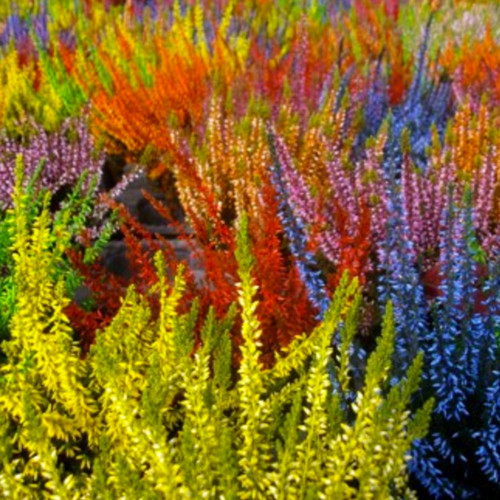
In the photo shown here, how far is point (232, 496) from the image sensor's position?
1073mm

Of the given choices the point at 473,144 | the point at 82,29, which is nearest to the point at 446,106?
the point at 473,144

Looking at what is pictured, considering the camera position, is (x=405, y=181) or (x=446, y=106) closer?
(x=405, y=181)

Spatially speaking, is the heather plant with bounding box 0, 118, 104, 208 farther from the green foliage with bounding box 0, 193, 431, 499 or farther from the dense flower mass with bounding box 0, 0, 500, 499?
the green foliage with bounding box 0, 193, 431, 499

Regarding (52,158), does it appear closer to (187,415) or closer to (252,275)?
(252,275)

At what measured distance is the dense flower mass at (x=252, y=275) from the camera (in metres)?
1.22

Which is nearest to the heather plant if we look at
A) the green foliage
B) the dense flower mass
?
the dense flower mass

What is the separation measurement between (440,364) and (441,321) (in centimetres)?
10

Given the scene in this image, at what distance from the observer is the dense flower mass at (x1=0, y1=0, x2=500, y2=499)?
122 cm

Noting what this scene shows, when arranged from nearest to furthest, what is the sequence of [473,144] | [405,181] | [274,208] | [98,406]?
[98,406] → [274,208] → [405,181] → [473,144]

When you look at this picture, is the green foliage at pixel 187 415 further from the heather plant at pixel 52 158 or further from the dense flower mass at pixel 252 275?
the heather plant at pixel 52 158

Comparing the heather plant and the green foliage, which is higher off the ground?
the heather plant

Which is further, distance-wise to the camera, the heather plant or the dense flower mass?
the heather plant

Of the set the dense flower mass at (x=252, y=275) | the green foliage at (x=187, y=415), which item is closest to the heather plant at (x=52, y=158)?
the dense flower mass at (x=252, y=275)

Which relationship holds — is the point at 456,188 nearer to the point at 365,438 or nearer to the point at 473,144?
the point at 473,144
